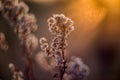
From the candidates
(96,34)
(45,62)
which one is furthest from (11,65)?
(96,34)

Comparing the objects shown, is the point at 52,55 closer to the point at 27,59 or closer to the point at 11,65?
the point at 27,59

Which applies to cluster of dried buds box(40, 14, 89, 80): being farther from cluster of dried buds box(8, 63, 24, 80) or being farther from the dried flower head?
cluster of dried buds box(8, 63, 24, 80)

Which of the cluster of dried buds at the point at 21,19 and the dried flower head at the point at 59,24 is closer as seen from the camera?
the dried flower head at the point at 59,24

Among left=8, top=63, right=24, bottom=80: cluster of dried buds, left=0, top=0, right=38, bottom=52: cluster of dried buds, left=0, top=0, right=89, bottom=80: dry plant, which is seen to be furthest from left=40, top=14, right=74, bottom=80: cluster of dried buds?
left=8, top=63, right=24, bottom=80: cluster of dried buds

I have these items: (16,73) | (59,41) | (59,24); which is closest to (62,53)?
(59,41)

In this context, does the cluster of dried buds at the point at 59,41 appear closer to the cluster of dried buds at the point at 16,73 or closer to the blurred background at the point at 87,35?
the blurred background at the point at 87,35

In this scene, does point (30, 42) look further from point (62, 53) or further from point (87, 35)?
point (87, 35)

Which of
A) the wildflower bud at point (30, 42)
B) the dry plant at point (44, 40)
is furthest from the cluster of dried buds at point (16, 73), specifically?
the wildflower bud at point (30, 42)
